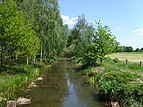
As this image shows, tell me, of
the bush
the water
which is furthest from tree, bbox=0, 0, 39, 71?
the bush

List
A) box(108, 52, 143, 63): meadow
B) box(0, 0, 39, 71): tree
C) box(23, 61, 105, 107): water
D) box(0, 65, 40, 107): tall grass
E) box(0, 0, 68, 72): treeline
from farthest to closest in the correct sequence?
1. box(108, 52, 143, 63): meadow
2. box(0, 0, 68, 72): treeline
3. box(0, 0, 39, 71): tree
4. box(0, 65, 40, 107): tall grass
5. box(23, 61, 105, 107): water

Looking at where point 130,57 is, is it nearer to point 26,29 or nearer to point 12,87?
point 26,29

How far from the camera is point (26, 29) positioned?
34656 mm

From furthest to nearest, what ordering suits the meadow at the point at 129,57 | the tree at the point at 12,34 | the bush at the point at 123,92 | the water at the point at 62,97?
1. the meadow at the point at 129,57
2. the tree at the point at 12,34
3. the water at the point at 62,97
4. the bush at the point at 123,92

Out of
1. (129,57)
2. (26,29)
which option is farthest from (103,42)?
(129,57)

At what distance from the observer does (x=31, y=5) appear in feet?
141

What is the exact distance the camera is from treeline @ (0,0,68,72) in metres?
32.2

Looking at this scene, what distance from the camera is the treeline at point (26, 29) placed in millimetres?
32156

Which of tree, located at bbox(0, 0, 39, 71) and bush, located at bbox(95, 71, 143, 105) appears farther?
tree, located at bbox(0, 0, 39, 71)

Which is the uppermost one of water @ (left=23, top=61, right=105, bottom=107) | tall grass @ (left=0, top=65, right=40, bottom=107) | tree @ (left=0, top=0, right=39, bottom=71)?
tree @ (left=0, top=0, right=39, bottom=71)

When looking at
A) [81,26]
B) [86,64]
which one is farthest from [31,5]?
[81,26]

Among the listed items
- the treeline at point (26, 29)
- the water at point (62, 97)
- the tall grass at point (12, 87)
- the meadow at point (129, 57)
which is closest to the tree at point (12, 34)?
the treeline at point (26, 29)

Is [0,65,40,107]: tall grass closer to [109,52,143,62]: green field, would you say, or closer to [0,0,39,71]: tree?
[0,0,39,71]: tree

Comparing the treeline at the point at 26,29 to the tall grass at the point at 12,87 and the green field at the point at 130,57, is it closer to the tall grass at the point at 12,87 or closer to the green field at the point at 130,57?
the tall grass at the point at 12,87
